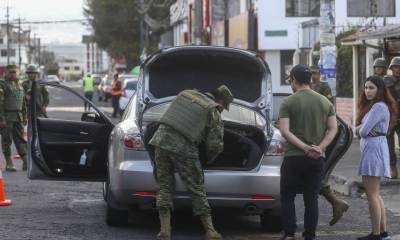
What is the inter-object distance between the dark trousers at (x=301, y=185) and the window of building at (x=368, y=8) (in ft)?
84.8

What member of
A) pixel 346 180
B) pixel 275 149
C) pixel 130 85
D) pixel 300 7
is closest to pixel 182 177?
pixel 275 149

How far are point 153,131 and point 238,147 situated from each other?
85 cm

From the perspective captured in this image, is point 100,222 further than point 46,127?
No

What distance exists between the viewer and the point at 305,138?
8719 millimetres

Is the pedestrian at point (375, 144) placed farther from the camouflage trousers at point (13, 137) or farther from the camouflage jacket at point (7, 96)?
the camouflage trousers at point (13, 137)

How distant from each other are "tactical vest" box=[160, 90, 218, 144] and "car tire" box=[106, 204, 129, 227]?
4.53 ft

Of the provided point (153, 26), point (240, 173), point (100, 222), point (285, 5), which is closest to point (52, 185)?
point (100, 222)

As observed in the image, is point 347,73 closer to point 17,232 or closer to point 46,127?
point 46,127

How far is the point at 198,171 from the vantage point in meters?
8.91

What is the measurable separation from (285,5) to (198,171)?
32094 millimetres

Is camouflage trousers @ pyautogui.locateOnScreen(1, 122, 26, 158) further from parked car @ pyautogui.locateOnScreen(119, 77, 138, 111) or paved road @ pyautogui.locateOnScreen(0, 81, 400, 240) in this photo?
parked car @ pyautogui.locateOnScreen(119, 77, 138, 111)

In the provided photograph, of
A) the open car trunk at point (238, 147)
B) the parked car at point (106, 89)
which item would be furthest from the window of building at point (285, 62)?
the open car trunk at point (238, 147)

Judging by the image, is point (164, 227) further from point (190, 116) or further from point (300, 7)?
point (300, 7)

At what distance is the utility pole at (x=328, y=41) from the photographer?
17.6 metres
